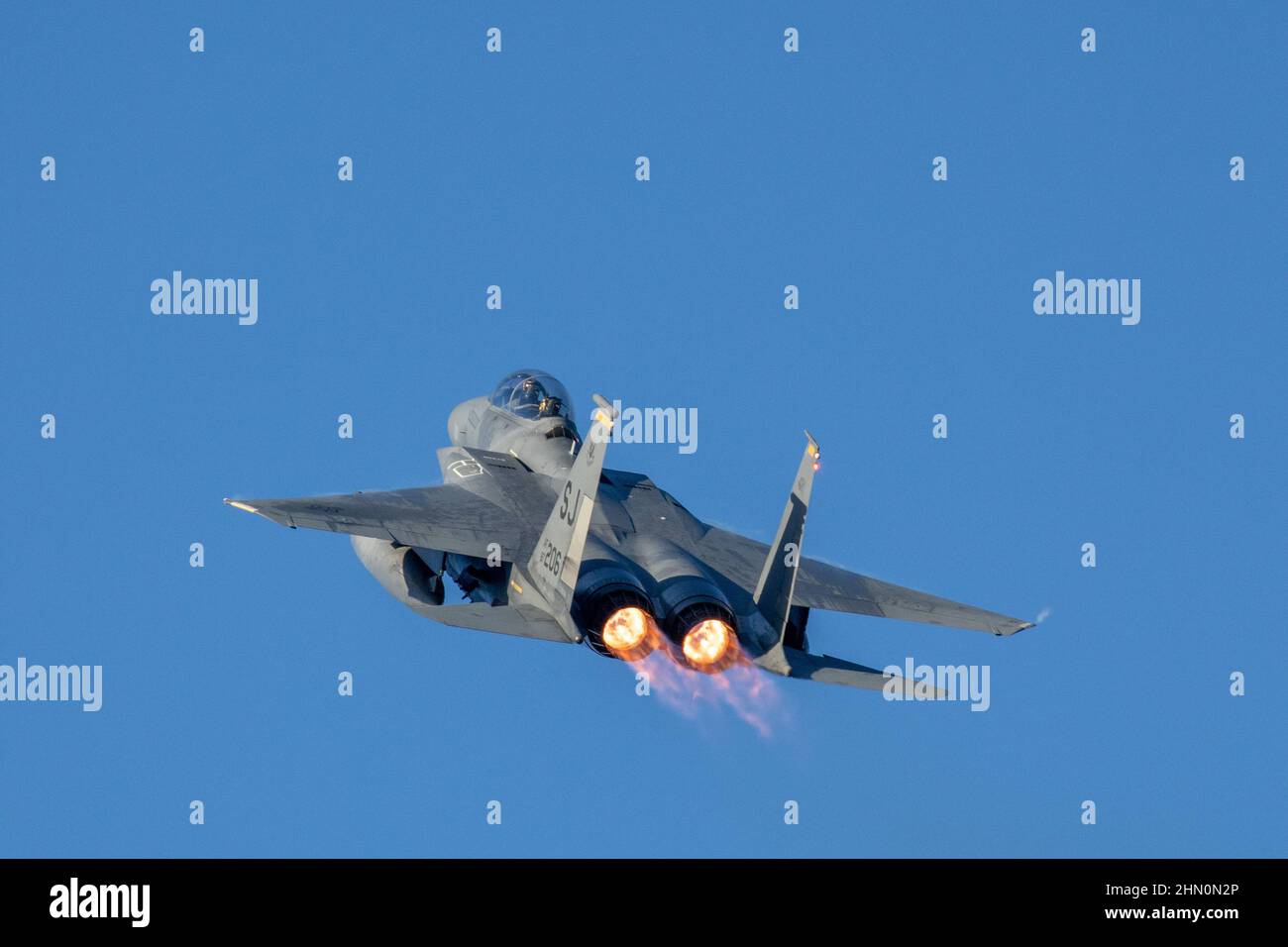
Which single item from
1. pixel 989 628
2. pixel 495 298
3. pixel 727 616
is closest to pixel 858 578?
pixel 989 628

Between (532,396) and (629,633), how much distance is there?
778 centimetres

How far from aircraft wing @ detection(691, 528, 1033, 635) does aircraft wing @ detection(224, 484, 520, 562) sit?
9.69 ft

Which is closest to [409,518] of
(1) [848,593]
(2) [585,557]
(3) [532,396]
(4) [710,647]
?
(2) [585,557]

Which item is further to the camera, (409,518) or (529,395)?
(529,395)

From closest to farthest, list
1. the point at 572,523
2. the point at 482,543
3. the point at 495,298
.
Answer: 1. the point at 572,523
2. the point at 482,543
3. the point at 495,298

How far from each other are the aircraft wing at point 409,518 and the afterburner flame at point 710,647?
339 cm

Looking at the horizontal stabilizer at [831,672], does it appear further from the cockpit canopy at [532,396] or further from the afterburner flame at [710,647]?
the cockpit canopy at [532,396]

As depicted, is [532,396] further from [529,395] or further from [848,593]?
[848,593]

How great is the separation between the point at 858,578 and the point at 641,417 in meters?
4.08

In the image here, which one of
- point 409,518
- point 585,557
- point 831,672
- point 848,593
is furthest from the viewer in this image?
point 848,593

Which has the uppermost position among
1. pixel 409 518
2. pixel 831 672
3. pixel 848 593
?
pixel 409 518

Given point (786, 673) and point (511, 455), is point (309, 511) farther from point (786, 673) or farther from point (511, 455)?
point (786, 673)

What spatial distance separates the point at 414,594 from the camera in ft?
121

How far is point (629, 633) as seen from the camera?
110 ft
